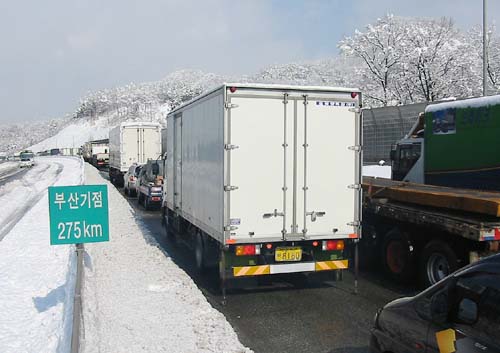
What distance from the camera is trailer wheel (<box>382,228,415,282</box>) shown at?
29.9 ft

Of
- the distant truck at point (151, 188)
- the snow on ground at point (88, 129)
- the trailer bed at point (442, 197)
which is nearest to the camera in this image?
the trailer bed at point (442, 197)

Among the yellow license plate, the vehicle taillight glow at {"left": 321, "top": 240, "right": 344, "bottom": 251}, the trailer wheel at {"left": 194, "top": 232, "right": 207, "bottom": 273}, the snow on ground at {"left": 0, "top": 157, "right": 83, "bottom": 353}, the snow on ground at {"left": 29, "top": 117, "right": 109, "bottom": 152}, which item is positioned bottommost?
the snow on ground at {"left": 0, "top": 157, "right": 83, "bottom": 353}

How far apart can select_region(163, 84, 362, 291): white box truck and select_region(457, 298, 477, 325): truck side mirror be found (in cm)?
452

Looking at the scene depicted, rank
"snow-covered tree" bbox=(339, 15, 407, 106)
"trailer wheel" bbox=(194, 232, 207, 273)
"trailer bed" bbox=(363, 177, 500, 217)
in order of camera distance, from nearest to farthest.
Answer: "trailer bed" bbox=(363, 177, 500, 217) → "trailer wheel" bbox=(194, 232, 207, 273) → "snow-covered tree" bbox=(339, 15, 407, 106)

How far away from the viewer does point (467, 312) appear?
356 centimetres

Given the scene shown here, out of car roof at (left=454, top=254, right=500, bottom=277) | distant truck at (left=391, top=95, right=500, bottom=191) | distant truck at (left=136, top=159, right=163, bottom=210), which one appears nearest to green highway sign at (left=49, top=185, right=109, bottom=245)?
car roof at (left=454, top=254, right=500, bottom=277)

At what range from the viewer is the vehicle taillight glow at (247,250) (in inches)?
313

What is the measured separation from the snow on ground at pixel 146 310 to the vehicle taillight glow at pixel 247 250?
838 millimetres

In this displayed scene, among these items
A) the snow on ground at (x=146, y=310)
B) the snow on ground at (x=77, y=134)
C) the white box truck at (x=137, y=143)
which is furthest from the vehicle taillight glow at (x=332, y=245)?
the snow on ground at (x=77, y=134)

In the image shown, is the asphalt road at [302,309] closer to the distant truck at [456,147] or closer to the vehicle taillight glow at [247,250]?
the vehicle taillight glow at [247,250]

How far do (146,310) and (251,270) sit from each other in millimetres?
1633

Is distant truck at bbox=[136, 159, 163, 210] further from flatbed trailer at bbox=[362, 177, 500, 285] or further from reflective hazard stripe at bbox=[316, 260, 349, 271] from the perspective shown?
reflective hazard stripe at bbox=[316, 260, 349, 271]

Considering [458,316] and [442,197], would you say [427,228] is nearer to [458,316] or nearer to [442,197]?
[442,197]

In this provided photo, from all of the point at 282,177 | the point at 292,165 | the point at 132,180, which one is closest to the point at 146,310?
the point at 282,177
